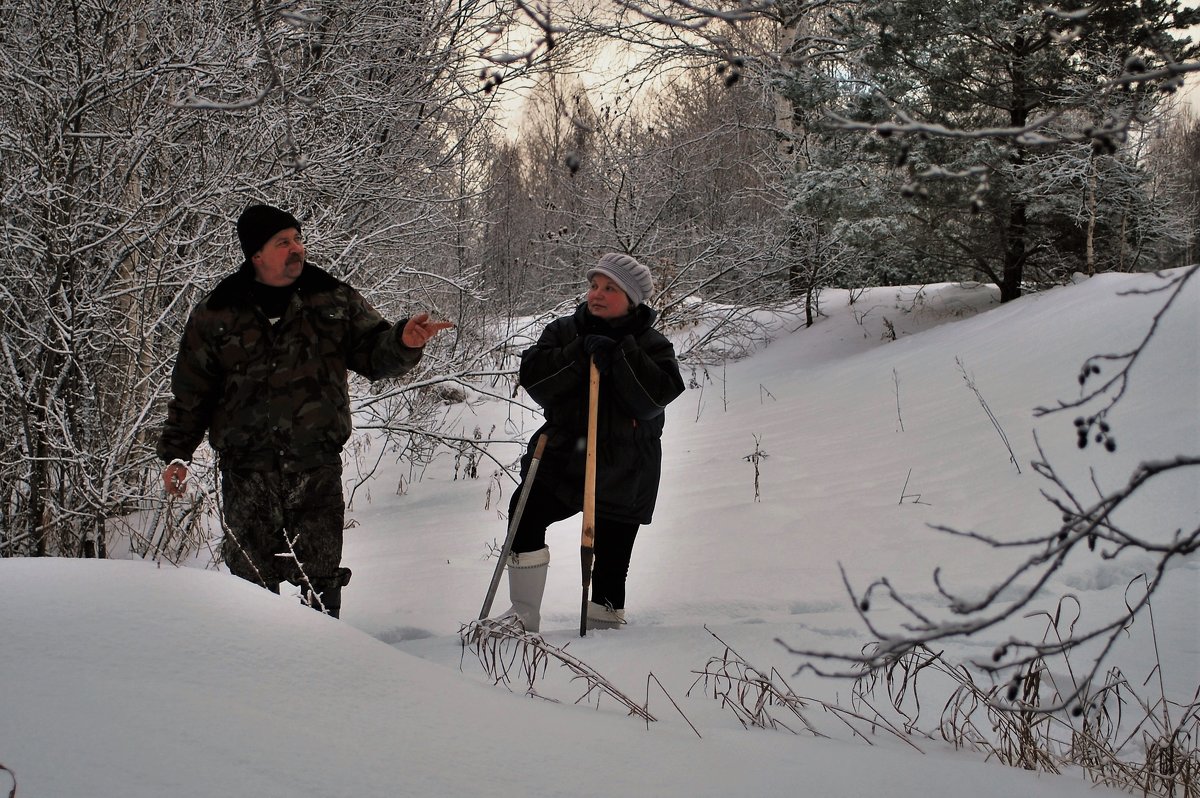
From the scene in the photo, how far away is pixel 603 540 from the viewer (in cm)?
410

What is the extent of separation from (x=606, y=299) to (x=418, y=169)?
490 centimetres

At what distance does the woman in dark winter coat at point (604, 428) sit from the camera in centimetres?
392

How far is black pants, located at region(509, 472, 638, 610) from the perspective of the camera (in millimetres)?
4031

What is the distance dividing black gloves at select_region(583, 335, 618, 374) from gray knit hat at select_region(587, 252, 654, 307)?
0.87 feet

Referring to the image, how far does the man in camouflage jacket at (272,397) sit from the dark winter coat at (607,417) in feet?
2.33

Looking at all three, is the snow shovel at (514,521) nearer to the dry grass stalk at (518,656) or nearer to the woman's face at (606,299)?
the dry grass stalk at (518,656)

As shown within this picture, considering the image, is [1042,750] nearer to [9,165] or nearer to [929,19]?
[9,165]

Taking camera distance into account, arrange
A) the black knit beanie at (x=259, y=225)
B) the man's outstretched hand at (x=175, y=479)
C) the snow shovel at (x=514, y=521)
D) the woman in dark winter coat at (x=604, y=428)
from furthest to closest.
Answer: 1. the woman in dark winter coat at (x=604, y=428)
2. the snow shovel at (x=514, y=521)
3. the black knit beanie at (x=259, y=225)
4. the man's outstretched hand at (x=175, y=479)

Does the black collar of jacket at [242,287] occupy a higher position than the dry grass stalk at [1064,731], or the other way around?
the black collar of jacket at [242,287]

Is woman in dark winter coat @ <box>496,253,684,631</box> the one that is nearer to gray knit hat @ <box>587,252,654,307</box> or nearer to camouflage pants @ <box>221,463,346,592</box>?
gray knit hat @ <box>587,252,654,307</box>

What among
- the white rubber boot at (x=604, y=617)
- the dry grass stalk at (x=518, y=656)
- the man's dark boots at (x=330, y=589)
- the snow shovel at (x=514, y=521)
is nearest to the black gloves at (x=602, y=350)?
the snow shovel at (x=514, y=521)

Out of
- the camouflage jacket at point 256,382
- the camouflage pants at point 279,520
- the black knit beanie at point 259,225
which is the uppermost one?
the black knit beanie at point 259,225

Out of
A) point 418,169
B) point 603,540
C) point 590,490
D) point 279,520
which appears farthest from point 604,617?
point 418,169

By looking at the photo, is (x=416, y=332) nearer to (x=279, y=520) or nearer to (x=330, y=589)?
(x=279, y=520)
